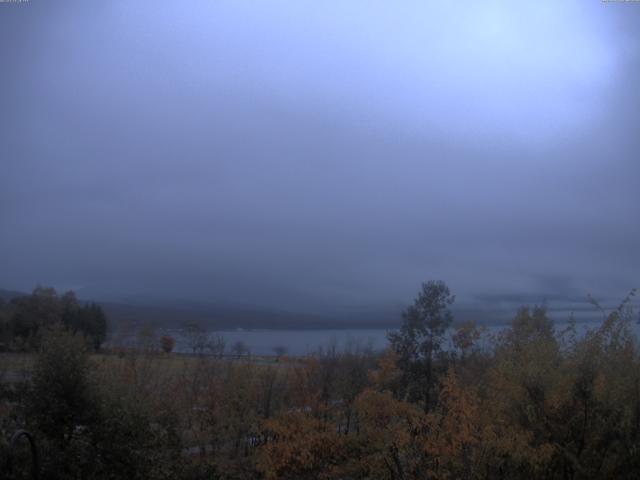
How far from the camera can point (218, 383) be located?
23953 millimetres

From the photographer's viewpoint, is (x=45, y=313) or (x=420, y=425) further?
(x=45, y=313)

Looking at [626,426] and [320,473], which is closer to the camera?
[626,426]

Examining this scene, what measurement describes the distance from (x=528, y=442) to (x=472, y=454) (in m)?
1.16

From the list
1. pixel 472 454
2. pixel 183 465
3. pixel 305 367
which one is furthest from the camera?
→ pixel 305 367

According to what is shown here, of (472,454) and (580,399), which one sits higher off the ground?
(580,399)

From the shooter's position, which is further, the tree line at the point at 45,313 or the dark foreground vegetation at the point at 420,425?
the tree line at the point at 45,313

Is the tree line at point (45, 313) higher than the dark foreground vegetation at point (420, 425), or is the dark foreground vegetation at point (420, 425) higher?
the tree line at point (45, 313)

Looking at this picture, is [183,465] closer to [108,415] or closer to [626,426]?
[108,415]

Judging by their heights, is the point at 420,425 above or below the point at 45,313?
below

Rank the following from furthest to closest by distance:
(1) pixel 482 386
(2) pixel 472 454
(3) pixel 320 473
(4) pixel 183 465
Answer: (3) pixel 320 473, (1) pixel 482 386, (4) pixel 183 465, (2) pixel 472 454

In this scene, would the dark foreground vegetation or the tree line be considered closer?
the dark foreground vegetation

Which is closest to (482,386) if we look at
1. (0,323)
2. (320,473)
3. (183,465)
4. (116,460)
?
(320,473)

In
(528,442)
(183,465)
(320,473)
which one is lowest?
(320,473)

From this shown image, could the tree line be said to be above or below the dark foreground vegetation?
above
